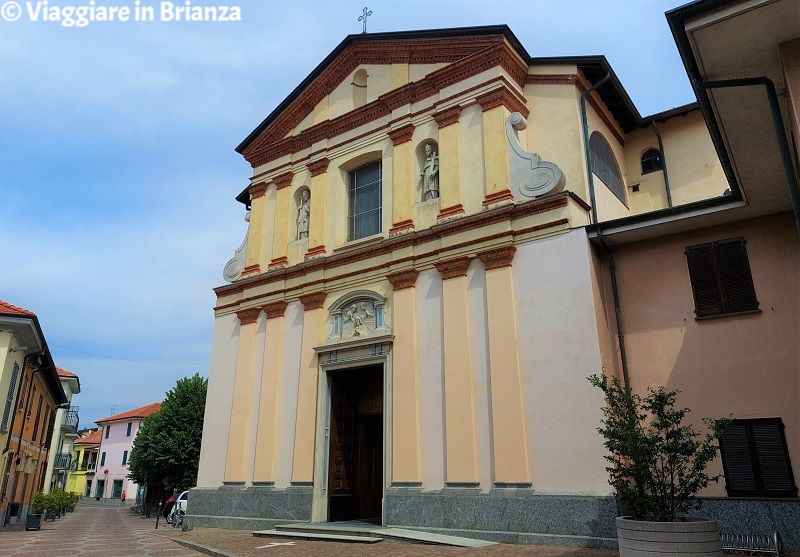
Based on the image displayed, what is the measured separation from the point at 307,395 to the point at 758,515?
32.2 ft

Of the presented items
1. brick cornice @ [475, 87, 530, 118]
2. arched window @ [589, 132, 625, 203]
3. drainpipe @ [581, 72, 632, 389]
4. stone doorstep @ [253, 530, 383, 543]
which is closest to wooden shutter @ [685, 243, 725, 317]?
drainpipe @ [581, 72, 632, 389]

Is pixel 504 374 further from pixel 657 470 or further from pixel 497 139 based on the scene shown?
pixel 497 139

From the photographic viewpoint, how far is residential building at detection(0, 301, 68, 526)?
1767 cm

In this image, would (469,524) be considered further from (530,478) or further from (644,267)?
(644,267)

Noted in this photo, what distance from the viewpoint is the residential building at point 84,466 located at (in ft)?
217

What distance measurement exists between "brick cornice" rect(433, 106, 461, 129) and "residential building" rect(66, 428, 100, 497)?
6521 cm

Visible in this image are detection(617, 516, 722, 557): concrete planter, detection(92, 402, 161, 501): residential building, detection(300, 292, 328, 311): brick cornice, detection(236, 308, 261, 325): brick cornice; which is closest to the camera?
detection(617, 516, 722, 557): concrete planter

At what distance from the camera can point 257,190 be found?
1883cm

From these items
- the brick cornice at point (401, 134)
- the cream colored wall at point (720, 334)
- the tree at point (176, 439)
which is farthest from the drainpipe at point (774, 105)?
the tree at point (176, 439)

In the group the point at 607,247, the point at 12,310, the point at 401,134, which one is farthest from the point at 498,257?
the point at 12,310

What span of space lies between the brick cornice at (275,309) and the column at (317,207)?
1476mm

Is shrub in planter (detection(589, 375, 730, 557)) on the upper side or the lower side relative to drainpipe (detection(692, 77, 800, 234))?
lower

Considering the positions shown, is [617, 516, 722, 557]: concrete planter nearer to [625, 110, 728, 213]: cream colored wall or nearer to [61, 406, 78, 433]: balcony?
[625, 110, 728, 213]: cream colored wall

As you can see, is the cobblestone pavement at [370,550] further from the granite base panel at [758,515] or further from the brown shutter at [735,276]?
the brown shutter at [735,276]
